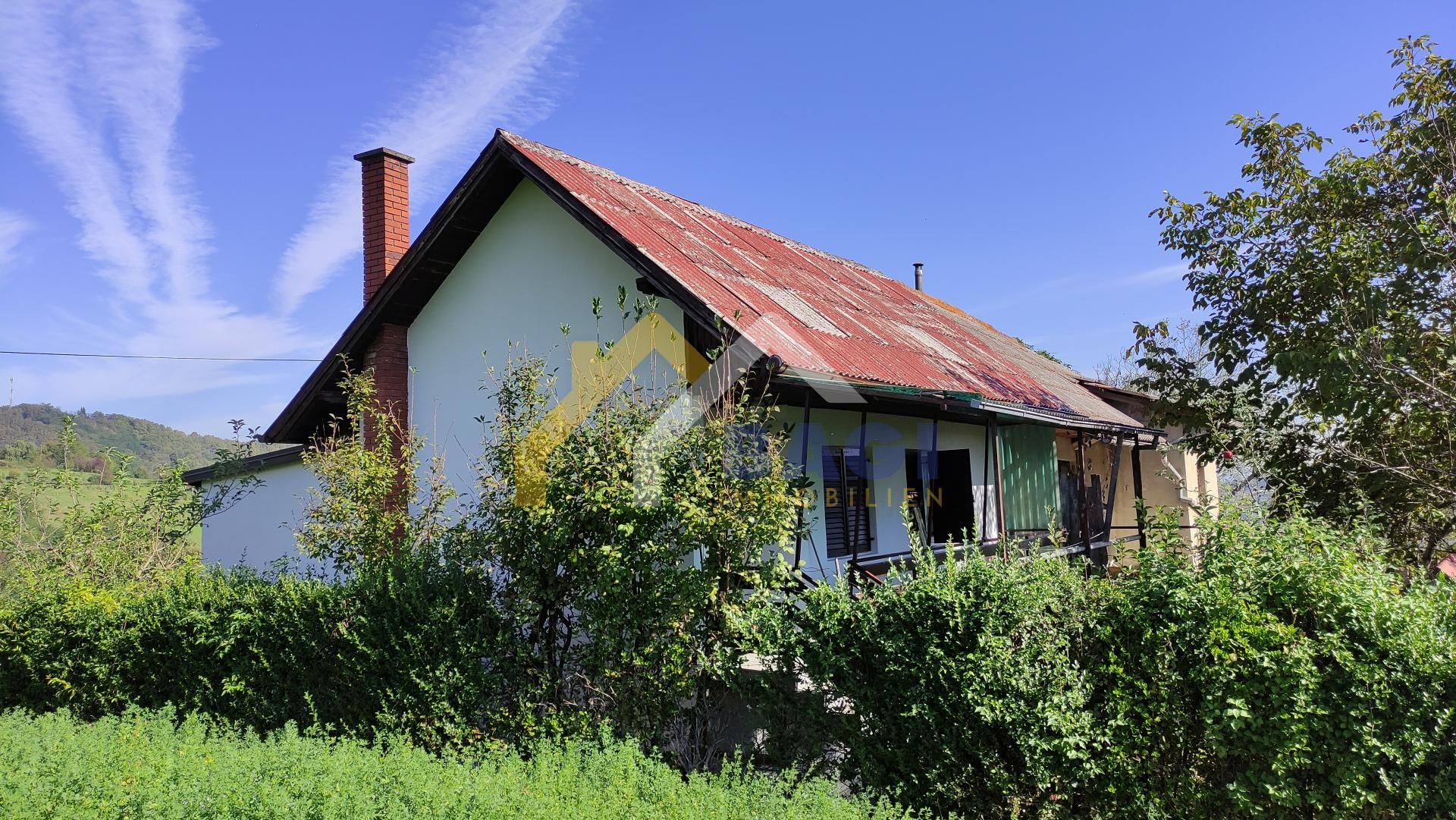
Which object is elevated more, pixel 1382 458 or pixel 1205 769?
pixel 1382 458

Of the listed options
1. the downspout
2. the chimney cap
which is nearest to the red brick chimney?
the chimney cap

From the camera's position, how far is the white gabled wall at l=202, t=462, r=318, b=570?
1357 cm

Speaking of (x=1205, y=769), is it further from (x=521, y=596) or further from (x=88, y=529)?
(x=88, y=529)

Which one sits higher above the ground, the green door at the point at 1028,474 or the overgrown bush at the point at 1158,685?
the green door at the point at 1028,474

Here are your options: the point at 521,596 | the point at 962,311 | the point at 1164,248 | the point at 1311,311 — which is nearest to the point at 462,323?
the point at 521,596

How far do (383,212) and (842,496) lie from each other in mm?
6999

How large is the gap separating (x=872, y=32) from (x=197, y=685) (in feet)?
33.7

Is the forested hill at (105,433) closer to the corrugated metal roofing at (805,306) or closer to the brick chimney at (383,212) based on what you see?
the brick chimney at (383,212)

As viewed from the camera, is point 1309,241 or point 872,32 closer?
point 1309,241

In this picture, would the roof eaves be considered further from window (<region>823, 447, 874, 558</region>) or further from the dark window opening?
the dark window opening

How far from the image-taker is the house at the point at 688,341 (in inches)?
349

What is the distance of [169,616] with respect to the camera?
8391 millimetres

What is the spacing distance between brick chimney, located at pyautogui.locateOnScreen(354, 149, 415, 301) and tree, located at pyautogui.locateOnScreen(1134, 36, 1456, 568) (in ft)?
31.3
